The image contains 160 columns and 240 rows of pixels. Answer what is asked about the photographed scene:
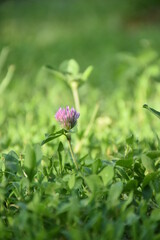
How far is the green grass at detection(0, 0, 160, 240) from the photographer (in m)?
1.15

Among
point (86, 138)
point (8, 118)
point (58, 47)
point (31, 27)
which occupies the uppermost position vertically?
point (31, 27)

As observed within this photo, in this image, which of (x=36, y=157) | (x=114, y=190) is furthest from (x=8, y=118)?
(x=114, y=190)

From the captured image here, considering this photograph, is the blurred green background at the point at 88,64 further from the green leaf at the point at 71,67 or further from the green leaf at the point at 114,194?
the green leaf at the point at 114,194

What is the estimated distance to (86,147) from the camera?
6.75 ft

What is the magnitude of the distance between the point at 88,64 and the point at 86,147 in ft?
8.49

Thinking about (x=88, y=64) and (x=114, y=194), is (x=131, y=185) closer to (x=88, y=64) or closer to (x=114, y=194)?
(x=114, y=194)

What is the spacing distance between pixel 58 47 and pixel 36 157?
14.3ft

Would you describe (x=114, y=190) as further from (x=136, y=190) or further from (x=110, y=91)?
(x=110, y=91)

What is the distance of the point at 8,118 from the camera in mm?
2773

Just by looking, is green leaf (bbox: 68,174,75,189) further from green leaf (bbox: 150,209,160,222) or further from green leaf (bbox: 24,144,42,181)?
green leaf (bbox: 150,209,160,222)

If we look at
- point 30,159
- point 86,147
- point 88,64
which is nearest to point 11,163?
point 30,159

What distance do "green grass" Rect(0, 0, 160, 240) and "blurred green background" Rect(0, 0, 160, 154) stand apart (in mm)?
10

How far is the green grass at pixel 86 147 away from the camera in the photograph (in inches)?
45.3

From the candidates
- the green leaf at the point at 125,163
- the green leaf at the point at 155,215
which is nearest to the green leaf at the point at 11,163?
the green leaf at the point at 125,163
